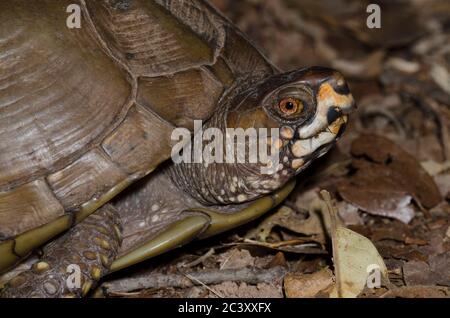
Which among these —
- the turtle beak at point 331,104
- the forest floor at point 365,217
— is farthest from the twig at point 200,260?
the turtle beak at point 331,104

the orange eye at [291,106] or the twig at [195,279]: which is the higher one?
the orange eye at [291,106]

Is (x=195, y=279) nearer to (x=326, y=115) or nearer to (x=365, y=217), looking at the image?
(x=326, y=115)

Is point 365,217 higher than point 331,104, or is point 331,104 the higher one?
point 331,104

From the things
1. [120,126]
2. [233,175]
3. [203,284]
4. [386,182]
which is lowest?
[203,284]

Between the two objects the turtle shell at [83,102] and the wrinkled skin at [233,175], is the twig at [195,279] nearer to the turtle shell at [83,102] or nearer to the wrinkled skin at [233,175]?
the wrinkled skin at [233,175]

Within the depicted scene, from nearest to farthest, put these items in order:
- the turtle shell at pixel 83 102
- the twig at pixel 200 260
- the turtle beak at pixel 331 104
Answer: the turtle shell at pixel 83 102
the turtle beak at pixel 331 104
the twig at pixel 200 260

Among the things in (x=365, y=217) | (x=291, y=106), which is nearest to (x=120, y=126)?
(x=291, y=106)

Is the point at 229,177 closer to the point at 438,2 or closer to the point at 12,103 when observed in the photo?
the point at 12,103
